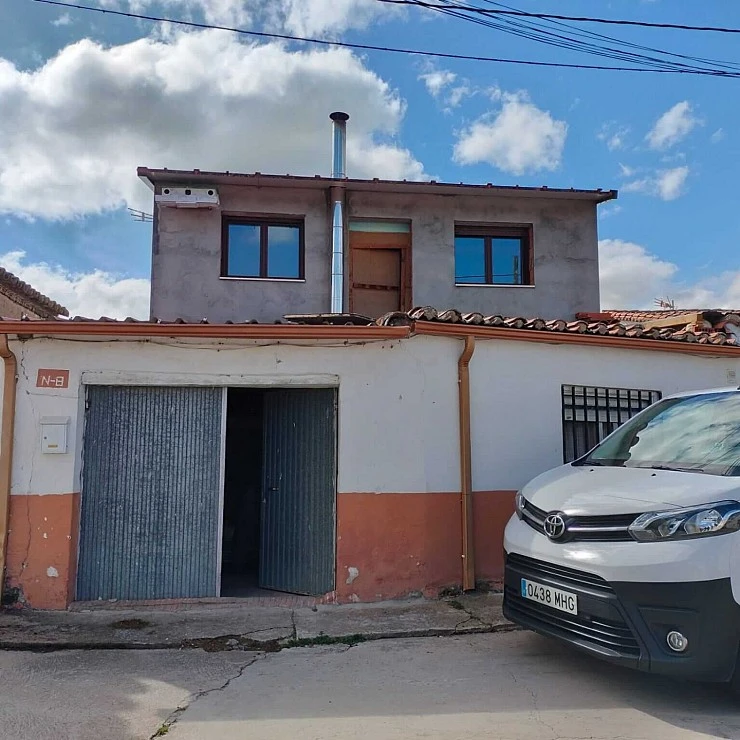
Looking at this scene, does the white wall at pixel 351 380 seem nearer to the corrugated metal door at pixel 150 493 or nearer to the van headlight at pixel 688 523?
the corrugated metal door at pixel 150 493

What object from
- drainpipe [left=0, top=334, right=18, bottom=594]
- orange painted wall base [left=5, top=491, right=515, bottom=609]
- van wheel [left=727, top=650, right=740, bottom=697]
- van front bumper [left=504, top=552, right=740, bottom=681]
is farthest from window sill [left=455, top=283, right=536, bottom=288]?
van wheel [left=727, top=650, right=740, bottom=697]

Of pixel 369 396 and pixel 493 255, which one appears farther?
pixel 493 255

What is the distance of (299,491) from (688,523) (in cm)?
433

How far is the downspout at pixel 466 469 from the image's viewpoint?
6.88m

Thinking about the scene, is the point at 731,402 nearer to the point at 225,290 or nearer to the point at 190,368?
the point at 190,368

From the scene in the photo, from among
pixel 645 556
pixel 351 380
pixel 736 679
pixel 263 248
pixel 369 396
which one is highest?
pixel 263 248

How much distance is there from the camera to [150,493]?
6930mm

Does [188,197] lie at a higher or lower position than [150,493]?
higher

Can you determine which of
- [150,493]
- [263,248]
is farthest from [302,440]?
[263,248]

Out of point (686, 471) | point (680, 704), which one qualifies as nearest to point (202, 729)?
point (680, 704)

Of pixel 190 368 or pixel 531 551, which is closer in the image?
pixel 531 551

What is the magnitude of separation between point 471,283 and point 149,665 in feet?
30.2

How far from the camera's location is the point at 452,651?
529 centimetres

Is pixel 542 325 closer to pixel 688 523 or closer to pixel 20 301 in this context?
pixel 688 523
